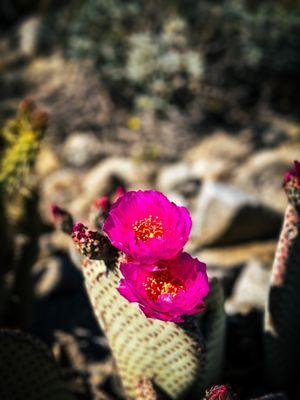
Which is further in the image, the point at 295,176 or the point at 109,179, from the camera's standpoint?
the point at 109,179

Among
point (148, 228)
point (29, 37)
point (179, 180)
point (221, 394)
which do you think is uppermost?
point (29, 37)

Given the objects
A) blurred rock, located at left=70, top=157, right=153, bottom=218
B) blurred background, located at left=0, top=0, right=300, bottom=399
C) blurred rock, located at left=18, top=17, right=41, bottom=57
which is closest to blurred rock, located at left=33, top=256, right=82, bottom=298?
blurred background, located at left=0, top=0, right=300, bottom=399

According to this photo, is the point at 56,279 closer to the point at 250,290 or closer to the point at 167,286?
the point at 250,290

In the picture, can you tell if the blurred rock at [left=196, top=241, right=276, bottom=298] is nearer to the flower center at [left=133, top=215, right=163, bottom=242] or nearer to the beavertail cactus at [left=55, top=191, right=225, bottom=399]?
the beavertail cactus at [left=55, top=191, right=225, bottom=399]

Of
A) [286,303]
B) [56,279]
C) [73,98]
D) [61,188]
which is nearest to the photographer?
[286,303]

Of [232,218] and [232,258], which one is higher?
[232,218]

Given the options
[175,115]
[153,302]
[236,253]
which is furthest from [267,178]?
[153,302]

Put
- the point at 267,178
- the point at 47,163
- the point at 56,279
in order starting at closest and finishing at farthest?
the point at 56,279, the point at 267,178, the point at 47,163
